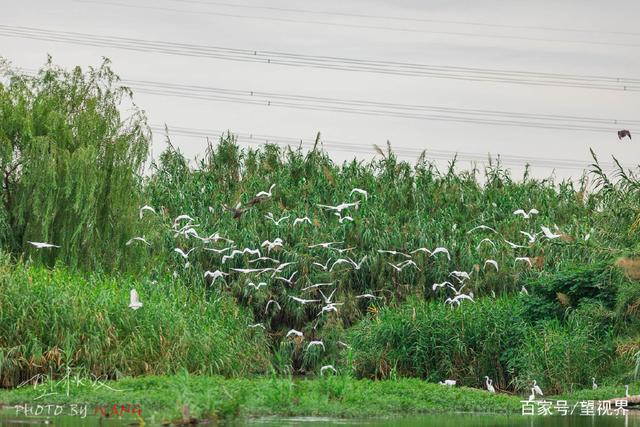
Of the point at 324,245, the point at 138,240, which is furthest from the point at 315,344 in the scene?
the point at 138,240

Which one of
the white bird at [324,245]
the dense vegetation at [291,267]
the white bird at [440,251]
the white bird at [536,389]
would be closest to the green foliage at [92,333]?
the dense vegetation at [291,267]

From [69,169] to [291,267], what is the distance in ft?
19.4

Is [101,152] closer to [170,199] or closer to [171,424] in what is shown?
[170,199]

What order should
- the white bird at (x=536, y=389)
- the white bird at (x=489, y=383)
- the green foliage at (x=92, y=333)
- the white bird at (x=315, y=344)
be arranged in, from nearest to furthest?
1. the green foliage at (x=92, y=333)
2. the white bird at (x=536, y=389)
3. the white bird at (x=489, y=383)
4. the white bird at (x=315, y=344)

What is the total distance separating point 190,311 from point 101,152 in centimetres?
580

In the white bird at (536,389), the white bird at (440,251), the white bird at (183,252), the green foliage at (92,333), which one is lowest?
the white bird at (536,389)

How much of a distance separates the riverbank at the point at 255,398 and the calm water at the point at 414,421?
403mm

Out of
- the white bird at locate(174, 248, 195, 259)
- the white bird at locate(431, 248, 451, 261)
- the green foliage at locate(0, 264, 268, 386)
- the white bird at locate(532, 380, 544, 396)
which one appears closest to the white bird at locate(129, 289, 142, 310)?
the green foliage at locate(0, 264, 268, 386)

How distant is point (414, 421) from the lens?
49.7 feet

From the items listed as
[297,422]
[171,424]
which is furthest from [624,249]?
[171,424]

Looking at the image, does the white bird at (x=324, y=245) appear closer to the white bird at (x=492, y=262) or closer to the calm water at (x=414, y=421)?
the white bird at (x=492, y=262)

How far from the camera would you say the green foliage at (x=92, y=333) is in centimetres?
1819

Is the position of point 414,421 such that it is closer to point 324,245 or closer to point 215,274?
point 215,274

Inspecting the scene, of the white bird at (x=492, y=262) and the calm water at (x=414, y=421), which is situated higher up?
the white bird at (x=492, y=262)
